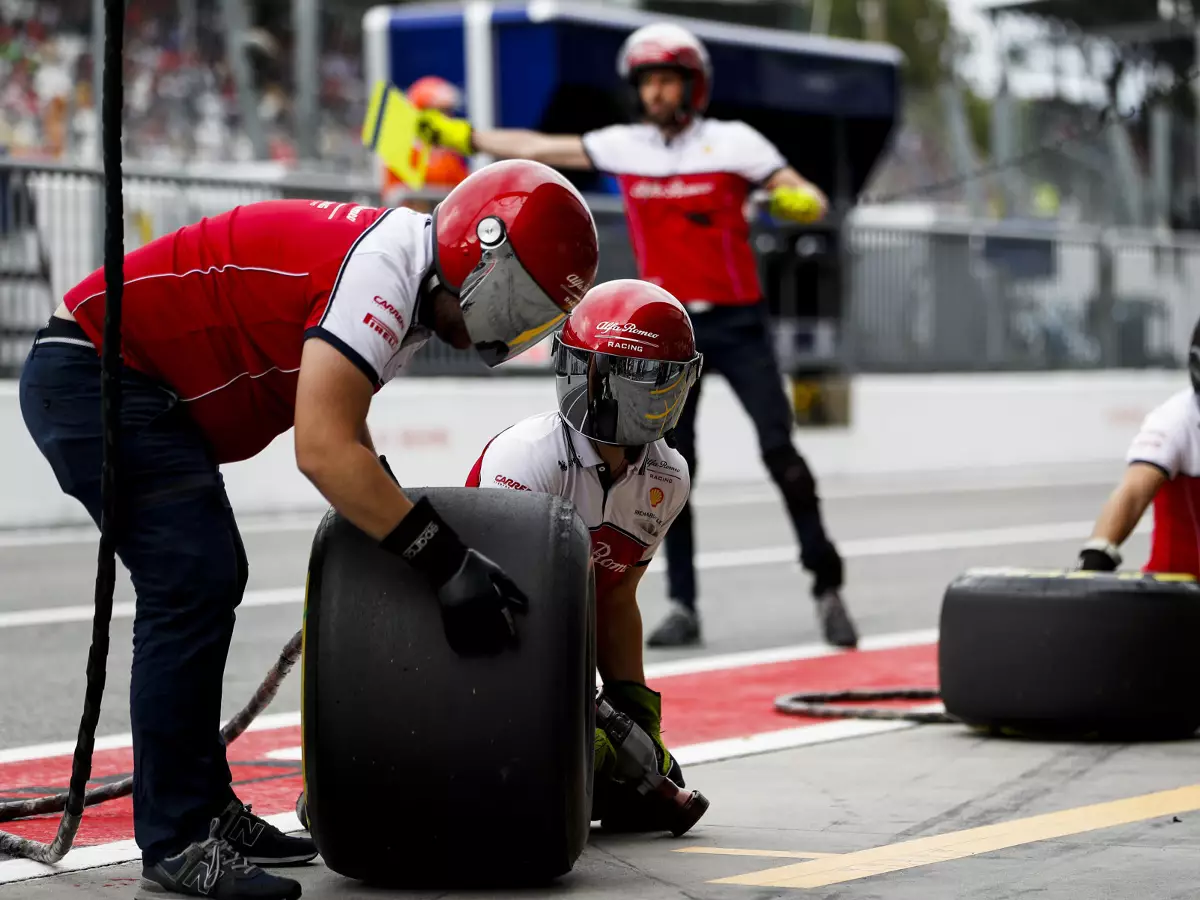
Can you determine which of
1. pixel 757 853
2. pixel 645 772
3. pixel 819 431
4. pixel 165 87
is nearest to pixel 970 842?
pixel 757 853

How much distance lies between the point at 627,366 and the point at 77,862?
156 centimetres

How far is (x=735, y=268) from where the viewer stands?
316 inches

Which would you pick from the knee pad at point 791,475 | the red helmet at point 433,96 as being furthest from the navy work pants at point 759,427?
the red helmet at point 433,96

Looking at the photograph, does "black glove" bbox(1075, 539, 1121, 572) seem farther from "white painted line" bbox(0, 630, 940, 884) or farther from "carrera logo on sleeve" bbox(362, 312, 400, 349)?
"carrera logo on sleeve" bbox(362, 312, 400, 349)

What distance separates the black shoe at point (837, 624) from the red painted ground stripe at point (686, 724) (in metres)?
0.09

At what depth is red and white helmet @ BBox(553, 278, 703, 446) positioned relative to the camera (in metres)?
4.74

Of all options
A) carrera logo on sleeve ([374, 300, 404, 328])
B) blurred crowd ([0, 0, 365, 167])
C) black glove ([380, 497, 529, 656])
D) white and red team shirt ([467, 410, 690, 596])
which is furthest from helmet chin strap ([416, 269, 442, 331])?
blurred crowd ([0, 0, 365, 167])

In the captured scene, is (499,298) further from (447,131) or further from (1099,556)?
(447,131)

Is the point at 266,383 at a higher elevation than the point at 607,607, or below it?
higher

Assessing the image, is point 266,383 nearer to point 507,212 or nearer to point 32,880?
point 507,212

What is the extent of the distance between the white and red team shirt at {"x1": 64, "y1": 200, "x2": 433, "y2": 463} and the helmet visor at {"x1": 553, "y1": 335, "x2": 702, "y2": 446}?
26.8 inches

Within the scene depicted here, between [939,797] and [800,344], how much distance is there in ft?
40.7

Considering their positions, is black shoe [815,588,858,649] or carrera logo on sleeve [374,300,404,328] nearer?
carrera logo on sleeve [374,300,404,328]

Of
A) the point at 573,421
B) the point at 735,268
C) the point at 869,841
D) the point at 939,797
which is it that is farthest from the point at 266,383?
the point at 735,268
